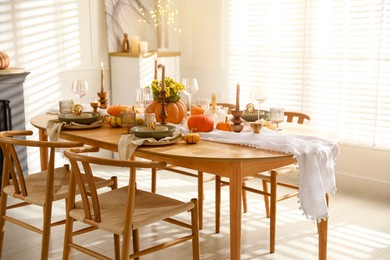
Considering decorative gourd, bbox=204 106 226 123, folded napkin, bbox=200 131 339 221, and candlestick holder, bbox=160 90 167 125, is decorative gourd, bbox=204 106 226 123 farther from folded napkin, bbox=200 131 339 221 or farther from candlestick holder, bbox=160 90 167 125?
folded napkin, bbox=200 131 339 221

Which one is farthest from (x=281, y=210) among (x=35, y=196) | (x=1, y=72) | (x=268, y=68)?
(x=1, y=72)

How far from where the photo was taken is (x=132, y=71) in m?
5.43

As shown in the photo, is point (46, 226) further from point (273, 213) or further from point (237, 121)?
point (273, 213)

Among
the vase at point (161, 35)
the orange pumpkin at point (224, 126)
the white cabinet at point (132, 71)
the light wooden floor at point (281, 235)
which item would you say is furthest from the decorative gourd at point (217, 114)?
the vase at point (161, 35)

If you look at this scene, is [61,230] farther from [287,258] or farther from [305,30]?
[305,30]

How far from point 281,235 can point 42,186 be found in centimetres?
157

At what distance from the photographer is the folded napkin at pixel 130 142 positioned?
288 cm

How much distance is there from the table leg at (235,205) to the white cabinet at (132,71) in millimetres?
2895

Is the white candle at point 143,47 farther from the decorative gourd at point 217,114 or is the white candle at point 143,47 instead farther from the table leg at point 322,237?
the table leg at point 322,237

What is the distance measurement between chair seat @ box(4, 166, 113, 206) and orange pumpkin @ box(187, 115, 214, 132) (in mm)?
569

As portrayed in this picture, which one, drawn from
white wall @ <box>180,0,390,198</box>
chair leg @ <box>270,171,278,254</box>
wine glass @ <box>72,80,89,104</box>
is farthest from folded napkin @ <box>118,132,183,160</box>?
white wall @ <box>180,0,390,198</box>

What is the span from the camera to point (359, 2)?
14.7 feet

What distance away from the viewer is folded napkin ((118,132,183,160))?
113 inches

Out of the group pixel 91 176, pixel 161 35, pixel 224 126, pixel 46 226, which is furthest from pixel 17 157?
pixel 161 35
